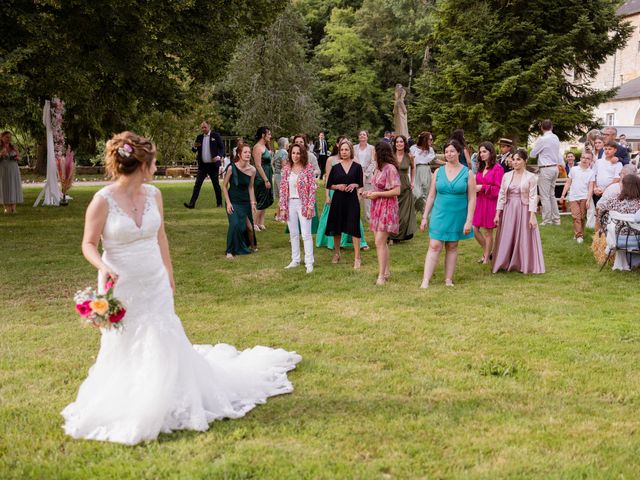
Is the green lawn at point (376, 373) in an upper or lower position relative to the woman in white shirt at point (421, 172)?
lower

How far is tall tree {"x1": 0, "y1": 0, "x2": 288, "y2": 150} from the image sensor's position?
1305cm

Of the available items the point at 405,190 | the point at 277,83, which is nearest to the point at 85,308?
the point at 405,190

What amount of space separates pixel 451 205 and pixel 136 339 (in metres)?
5.69

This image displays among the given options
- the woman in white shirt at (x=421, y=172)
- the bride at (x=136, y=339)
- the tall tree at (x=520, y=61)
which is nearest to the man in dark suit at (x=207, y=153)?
the woman in white shirt at (x=421, y=172)

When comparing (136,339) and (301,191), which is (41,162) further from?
(136,339)

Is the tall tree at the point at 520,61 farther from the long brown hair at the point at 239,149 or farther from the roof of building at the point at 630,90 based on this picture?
the roof of building at the point at 630,90

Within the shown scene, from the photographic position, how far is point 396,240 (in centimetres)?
1377

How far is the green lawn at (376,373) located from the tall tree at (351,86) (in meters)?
49.8

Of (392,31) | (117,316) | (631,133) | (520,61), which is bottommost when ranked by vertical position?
(117,316)

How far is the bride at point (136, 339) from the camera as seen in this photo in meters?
4.63

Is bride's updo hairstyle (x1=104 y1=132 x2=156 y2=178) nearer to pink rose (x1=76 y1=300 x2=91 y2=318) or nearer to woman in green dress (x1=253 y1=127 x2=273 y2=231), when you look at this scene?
pink rose (x1=76 y1=300 x2=91 y2=318)

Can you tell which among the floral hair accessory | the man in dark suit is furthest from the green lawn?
the man in dark suit

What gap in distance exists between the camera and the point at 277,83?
5478cm

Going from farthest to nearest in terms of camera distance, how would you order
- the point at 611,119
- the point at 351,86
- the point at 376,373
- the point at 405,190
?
the point at 351,86 < the point at 611,119 < the point at 405,190 < the point at 376,373
